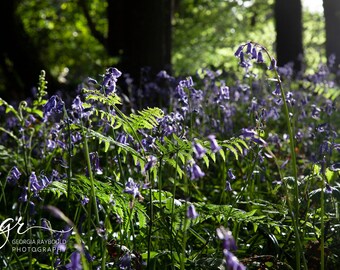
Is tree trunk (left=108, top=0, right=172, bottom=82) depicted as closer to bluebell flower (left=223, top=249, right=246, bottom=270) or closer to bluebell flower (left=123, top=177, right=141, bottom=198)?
bluebell flower (left=123, top=177, right=141, bottom=198)

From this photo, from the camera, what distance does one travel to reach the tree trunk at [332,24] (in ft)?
39.0

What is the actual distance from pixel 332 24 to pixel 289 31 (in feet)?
4.74

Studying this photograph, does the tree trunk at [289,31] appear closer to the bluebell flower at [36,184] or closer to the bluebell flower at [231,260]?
the bluebell flower at [36,184]

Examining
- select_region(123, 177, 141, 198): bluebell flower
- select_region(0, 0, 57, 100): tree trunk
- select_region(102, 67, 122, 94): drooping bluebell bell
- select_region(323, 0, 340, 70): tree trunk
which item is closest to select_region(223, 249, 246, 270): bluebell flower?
select_region(123, 177, 141, 198): bluebell flower

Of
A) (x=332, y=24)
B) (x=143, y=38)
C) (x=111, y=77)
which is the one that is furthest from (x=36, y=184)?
(x=332, y=24)

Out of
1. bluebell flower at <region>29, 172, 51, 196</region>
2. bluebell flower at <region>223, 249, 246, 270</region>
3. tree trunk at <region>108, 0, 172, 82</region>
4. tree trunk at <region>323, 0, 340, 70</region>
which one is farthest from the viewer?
tree trunk at <region>323, 0, 340, 70</region>

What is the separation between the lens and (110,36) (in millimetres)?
10242

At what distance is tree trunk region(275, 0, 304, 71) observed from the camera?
13.2 m

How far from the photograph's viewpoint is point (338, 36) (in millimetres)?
12008

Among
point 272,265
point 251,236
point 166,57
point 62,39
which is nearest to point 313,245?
point 272,265

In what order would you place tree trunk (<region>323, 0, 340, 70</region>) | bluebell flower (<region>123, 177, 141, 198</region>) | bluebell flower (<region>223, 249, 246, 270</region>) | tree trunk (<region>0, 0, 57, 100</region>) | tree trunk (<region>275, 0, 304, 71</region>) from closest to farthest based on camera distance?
1. bluebell flower (<region>223, 249, 246, 270</region>)
2. bluebell flower (<region>123, 177, 141, 198</region>)
3. tree trunk (<region>0, 0, 57, 100</region>)
4. tree trunk (<region>323, 0, 340, 70</region>)
5. tree trunk (<region>275, 0, 304, 71</region>)

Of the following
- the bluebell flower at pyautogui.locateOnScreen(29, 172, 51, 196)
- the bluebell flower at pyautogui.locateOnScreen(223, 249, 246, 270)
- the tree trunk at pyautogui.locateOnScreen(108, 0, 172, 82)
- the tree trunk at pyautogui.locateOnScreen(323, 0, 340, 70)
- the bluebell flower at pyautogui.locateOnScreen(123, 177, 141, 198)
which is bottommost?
the bluebell flower at pyautogui.locateOnScreen(223, 249, 246, 270)

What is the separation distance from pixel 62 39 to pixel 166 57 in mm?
7045

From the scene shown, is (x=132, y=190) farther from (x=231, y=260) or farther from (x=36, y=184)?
Result: (x=231, y=260)
